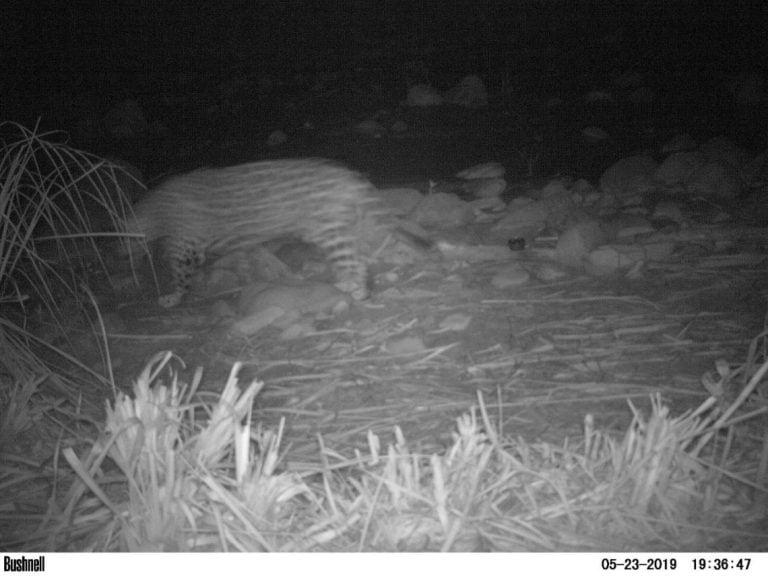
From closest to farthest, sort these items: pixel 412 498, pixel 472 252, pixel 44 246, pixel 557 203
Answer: pixel 412 498
pixel 472 252
pixel 557 203
pixel 44 246

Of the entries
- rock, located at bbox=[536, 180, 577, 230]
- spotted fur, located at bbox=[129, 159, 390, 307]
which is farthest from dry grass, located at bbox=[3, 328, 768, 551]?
rock, located at bbox=[536, 180, 577, 230]

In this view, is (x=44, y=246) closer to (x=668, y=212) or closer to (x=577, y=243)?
(x=577, y=243)

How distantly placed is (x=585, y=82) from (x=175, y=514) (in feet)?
33.7

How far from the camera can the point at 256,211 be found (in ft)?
17.4

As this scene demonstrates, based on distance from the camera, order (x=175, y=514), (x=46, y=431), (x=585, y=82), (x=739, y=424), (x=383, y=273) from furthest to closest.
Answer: (x=585, y=82) < (x=383, y=273) < (x=46, y=431) < (x=739, y=424) < (x=175, y=514)

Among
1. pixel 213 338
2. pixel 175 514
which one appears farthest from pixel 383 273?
pixel 175 514

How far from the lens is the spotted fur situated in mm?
5133

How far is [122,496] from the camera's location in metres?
2.61

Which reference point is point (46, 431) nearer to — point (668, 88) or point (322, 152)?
point (322, 152)

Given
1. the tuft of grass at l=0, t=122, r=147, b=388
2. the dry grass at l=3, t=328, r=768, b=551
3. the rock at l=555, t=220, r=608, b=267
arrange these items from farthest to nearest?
the rock at l=555, t=220, r=608, b=267 < the tuft of grass at l=0, t=122, r=147, b=388 < the dry grass at l=3, t=328, r=768, b=551

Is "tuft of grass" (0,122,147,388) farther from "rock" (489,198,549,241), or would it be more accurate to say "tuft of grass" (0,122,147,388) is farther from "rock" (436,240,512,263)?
"rock" (489,198,549,241)

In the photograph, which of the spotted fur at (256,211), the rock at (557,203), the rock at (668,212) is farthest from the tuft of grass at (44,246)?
the rock at (668,212)

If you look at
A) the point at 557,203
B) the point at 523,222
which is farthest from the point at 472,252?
the point at 557,203

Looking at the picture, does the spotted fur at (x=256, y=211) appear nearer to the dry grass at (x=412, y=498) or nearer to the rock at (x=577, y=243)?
the rock at (x=577, y=243)
